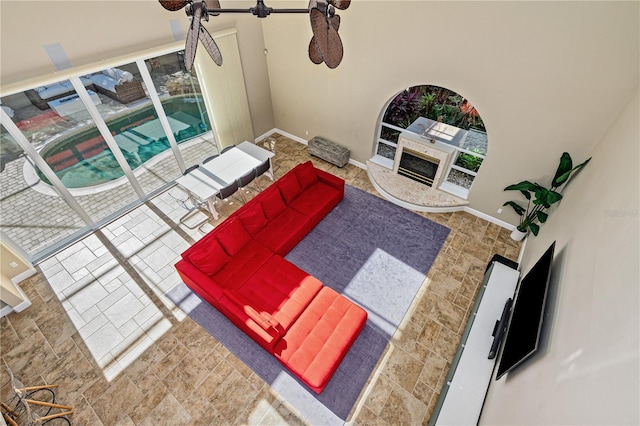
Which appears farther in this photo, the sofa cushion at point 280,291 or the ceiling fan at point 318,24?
the sofa cushion at point 280,291

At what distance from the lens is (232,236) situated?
5168 millimetres

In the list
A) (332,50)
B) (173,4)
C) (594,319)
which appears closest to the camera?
(332,50)

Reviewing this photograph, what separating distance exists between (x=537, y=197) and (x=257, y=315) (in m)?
4.94

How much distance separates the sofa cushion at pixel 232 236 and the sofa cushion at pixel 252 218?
0.13 meters

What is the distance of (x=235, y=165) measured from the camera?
21.9ft

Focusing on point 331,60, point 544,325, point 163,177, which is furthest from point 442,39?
point 163,177

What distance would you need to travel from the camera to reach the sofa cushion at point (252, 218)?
5.44 meters

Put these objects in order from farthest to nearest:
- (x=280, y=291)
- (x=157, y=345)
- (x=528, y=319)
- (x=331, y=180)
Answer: (x=331, y=180)
(x=280, y=291)
(x=157, y=345)
(x=528, y=319)

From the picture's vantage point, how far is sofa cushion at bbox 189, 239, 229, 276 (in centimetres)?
476

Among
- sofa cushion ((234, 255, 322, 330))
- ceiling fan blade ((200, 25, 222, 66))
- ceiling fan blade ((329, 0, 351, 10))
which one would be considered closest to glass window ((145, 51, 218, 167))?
ceiling fan blade ((200, 25, 222, 66))

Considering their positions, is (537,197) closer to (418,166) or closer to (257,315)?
(418,166)

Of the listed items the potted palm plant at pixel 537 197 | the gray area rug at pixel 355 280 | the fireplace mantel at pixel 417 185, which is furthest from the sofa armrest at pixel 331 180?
the potted palm plant at pixel 537 197

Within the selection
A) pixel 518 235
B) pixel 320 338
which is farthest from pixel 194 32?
pixel 518 235

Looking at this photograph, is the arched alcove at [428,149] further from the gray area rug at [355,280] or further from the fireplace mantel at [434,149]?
the gray area rug at [355,280]
